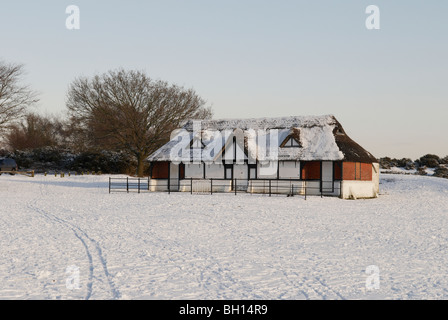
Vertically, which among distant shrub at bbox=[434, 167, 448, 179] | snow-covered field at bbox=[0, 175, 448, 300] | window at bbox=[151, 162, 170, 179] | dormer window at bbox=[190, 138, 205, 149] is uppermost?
dormer window at bbox=[190, 138, 205, 149]

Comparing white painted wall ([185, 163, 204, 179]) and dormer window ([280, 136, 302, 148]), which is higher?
dormer window ([280, 136, 302, 148])

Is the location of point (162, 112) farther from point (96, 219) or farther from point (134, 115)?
point (96, 219)

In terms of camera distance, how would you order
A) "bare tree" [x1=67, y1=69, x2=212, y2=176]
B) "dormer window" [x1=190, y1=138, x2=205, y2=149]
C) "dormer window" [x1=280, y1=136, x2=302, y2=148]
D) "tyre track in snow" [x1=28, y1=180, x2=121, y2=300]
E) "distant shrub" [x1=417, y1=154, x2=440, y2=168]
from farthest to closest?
"distant shrub" [x1=417, y1=154, x2=440, y2=168] < "bare tree" [x1=67, y1=69, x2=212, y2=176] < "dormer window" [x1=190, y1=138, x2=205, y2=149] < "dormer window" [x1=280, y1=136, x2=302, y2=148] < "tyre track in snow" [x1=28, y1=180, x2=121, y2=300]

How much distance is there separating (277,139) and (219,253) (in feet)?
81.8

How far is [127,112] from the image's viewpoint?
163ft

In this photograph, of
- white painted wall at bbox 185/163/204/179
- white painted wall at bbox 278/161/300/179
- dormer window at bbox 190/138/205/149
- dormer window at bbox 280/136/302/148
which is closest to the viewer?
white painted wall at bbox 278/161/300/179

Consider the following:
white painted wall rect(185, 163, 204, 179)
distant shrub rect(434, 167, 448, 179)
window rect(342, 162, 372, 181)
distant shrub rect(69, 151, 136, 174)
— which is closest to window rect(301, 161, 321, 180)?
window rect(342, 162, 372, 181)

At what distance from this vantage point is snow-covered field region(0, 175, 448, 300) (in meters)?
8.32

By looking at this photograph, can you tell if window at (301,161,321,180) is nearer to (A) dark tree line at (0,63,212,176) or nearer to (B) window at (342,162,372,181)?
(B) window at (342,162,372,181)

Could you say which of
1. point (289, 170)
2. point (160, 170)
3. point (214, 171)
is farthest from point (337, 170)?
point (160, 170)

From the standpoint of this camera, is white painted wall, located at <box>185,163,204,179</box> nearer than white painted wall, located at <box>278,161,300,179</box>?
No

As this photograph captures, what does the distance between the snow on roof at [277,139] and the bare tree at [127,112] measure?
11554 mm

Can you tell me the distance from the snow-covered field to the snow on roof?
10.4m

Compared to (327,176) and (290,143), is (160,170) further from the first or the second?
(327,176)
